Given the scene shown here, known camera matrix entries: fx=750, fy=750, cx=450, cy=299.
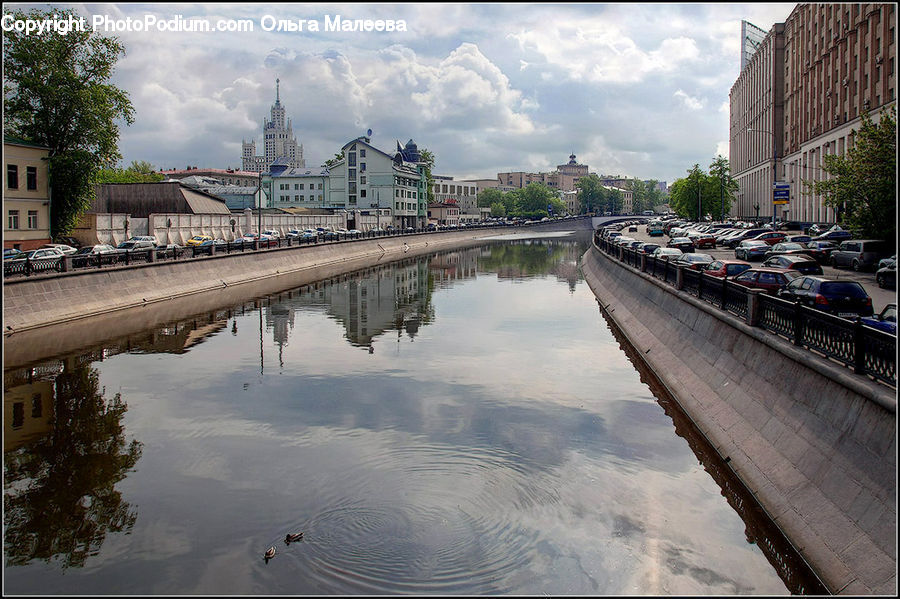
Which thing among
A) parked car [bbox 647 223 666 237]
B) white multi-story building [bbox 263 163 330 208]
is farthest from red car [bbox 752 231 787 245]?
white multi-story building [bbox 263 163 330 208]

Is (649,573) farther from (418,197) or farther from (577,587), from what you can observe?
(418,197)

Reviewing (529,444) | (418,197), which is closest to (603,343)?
(529,444)

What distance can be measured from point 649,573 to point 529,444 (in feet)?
23.1

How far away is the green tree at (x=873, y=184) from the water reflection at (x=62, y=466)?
4051cm

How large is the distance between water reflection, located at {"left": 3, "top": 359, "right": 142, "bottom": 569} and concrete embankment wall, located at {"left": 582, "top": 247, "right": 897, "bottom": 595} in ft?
42.1

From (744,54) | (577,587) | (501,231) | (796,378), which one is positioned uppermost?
(744,54)

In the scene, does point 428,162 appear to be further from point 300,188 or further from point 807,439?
point 807,439

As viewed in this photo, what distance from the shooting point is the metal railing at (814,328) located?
1331 centimetres

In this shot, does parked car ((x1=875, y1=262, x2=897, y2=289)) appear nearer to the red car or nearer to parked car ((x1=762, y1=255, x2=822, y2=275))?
parked car ((x1=762, y1=255, x2=822, y2=275))

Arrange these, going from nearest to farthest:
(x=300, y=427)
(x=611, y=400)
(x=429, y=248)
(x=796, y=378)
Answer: (x=796, y=378), (x=300, y=427), (x=611, y=400), (x=429, y=248)

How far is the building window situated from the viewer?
5166 cm

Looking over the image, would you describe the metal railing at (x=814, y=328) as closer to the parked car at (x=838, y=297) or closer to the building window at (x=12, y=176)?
the parked car at (x=838, y=297)

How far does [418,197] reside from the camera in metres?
161

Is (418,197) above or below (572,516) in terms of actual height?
above
